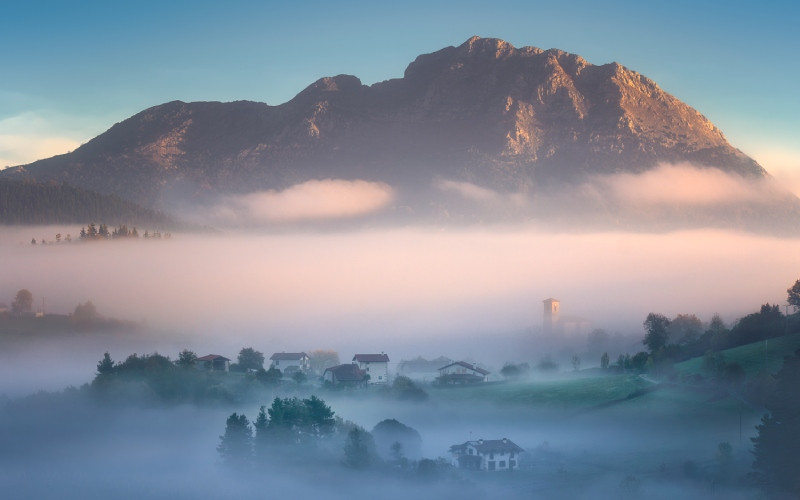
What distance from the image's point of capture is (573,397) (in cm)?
14188

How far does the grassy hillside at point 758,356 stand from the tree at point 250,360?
70.3 metres

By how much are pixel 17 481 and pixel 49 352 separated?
194 feet

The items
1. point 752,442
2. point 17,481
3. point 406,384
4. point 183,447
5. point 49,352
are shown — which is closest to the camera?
point 752,442

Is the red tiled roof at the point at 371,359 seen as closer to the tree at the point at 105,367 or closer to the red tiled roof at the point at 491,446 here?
the tree at the point at 105,367

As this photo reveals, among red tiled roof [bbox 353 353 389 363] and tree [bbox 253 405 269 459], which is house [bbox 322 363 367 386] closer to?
red tiled roof [bbox 353 353 389 363]

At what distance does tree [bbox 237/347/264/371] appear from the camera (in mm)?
183000

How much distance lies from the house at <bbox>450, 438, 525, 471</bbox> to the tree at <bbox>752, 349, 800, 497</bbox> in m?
25.5

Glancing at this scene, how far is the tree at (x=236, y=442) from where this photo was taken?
412 feet

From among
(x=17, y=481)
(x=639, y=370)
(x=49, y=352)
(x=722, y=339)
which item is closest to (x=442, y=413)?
(x=639, y=370)

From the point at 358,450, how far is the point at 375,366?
53.2m

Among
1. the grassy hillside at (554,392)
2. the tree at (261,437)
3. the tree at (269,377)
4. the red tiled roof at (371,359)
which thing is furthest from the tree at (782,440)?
the red tiled roof at (371,359)

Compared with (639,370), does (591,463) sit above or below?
below

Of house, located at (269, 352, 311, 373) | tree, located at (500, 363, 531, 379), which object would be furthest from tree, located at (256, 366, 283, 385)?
tree, located at (500, 363, 531, 379)

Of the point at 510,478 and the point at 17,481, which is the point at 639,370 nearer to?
the point at 510,478
